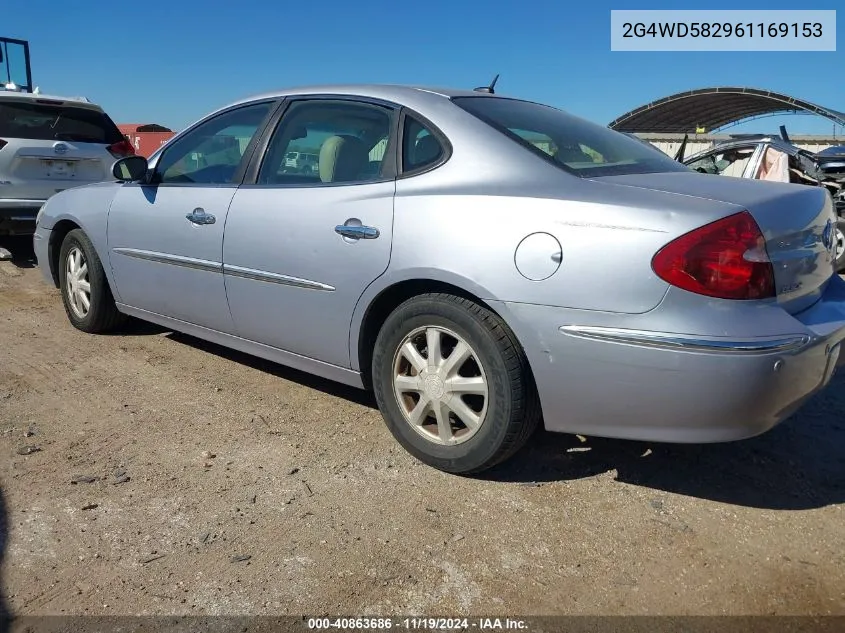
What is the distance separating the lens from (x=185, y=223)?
12.6ft

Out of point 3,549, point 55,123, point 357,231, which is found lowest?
point 3,549

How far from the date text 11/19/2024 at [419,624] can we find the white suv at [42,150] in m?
6.59

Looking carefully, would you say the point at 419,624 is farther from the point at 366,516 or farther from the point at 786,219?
the point at 786,219

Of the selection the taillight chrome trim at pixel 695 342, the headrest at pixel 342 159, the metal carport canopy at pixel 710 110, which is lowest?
the taillight chrome trim at pixel 695 342

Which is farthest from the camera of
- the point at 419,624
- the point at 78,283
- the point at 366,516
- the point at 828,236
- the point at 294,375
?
the point at 78,283

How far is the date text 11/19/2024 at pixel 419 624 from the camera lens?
208 centimetres

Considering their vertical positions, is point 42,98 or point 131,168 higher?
point 42,98

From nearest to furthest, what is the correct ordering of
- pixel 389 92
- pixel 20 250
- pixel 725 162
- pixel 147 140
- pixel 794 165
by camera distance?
pixel 389 92
pixel 20 250
pixel 794 165
pixel 725 162
pixel 147 140

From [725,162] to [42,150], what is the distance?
9281 millimetres

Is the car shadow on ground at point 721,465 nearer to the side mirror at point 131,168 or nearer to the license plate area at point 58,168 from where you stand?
the side mirror at point 131,168

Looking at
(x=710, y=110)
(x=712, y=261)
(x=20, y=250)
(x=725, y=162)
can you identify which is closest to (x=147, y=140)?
(x=20, y=250)

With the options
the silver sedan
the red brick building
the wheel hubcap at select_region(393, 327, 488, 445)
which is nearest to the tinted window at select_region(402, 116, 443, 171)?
the silver sedan

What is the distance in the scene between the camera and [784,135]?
10891 mm

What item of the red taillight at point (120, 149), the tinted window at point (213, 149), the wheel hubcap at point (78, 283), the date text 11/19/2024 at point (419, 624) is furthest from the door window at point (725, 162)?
the date text 11/19/2024 at point (419, 624)
